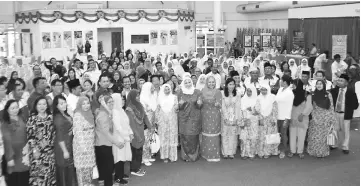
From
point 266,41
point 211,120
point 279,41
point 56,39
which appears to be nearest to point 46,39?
point 56,39

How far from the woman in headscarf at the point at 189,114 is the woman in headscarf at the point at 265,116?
2.95ft

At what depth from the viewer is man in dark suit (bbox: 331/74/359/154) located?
6609 mm

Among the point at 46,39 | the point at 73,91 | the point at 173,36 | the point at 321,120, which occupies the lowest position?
the point at 321,120

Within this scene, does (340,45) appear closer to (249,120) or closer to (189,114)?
(249,120)

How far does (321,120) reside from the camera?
631 centimetres

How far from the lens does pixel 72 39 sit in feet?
55.2

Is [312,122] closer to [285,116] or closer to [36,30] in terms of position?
[285,116]

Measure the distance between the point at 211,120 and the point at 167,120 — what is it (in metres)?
0.65

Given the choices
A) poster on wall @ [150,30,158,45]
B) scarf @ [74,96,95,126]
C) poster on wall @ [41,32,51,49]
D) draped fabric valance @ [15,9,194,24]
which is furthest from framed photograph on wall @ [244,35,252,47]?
scarf @ [74,96,95,126]

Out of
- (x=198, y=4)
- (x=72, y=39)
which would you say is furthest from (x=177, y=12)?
(x=72, y=39)

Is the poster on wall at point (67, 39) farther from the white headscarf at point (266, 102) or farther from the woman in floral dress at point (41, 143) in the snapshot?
the woman in floral dress at point (41, 143)

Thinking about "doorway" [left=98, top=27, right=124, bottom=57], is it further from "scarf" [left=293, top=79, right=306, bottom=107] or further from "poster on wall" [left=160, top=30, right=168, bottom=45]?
"scarf" [left=293, top=79, right=306, bottom=107]

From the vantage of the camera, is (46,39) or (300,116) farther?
(46,39)

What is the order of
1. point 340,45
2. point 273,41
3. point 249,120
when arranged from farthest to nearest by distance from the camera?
point 273,41 < point 340,45 < point 249,120
